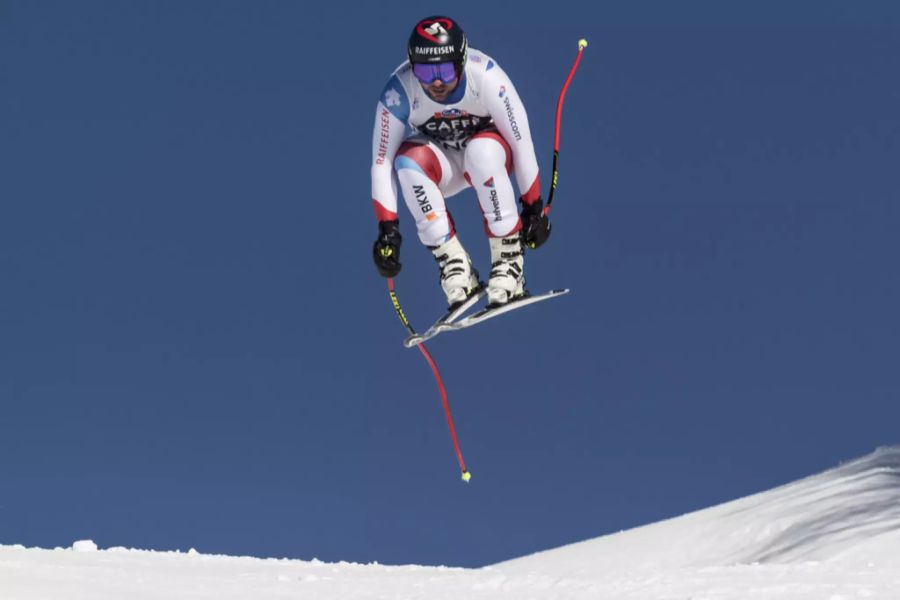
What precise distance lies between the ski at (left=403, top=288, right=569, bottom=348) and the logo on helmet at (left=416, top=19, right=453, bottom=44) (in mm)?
2753

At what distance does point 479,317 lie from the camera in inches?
549

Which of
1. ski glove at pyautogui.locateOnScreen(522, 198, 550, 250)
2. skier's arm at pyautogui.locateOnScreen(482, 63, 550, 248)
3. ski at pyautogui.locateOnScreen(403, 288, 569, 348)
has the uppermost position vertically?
skier's arm at pyautogui.locateOnScreen(482, 63, 550, 248)

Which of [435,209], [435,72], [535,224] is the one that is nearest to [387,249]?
[435,209]

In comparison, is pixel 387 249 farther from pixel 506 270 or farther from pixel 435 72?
pixel 435 72

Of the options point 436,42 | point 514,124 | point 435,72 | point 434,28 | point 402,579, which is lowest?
point 402,579

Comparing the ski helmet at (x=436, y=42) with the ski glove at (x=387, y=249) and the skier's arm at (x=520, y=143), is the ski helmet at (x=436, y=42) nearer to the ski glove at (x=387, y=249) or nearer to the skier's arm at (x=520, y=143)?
the skier's arm at (x=520, y=143)

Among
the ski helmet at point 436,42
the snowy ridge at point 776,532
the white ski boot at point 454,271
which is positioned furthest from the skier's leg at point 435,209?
the snowy ridge at point 776,532

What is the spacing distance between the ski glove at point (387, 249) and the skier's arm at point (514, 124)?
1.34 metres

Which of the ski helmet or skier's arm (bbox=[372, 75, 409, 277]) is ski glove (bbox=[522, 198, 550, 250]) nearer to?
skier's arm (bbox=[372, 75, 409, 277])

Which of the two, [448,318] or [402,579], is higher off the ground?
[448,318]

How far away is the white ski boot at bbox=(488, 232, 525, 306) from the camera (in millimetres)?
13977

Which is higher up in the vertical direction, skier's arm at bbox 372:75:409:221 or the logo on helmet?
the logo on helmet

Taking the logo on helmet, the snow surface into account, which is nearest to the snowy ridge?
the snow surface

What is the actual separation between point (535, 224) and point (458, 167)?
95cm
